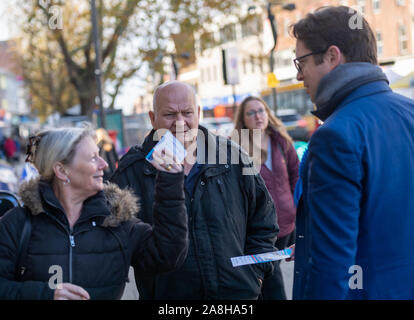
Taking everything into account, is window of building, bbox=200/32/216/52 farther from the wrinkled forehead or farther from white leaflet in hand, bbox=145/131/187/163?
white leaflet in hand, bbox=145/131/187/163

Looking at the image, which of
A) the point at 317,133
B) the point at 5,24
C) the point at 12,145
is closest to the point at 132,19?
the point at 5,24

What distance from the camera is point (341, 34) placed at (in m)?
2.36

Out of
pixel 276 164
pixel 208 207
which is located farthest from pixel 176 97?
pixel 276 164

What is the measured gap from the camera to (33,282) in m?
2.55

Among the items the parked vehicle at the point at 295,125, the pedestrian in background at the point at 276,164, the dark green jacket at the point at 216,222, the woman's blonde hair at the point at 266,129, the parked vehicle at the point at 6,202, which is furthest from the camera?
the parked vehicle at the point at 295,125

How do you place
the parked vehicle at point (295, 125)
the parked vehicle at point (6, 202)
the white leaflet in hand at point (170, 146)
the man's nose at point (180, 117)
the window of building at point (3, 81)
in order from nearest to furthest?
1. the white leaflet in hand at point (170, 146)
2. the man's nose at point (180, 117)
3. the parked vehicle at point (6, 202)
4. the parked vehicle at point (295, 125)
5. the window of building at point (3, 81)

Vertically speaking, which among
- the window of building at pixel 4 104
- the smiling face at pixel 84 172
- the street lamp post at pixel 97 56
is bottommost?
the smiling face at pixel 84 172

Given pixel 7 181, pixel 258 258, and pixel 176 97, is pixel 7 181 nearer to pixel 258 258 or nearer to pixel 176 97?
pixel 176 97

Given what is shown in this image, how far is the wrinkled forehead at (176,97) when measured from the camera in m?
3.59

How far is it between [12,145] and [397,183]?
3389 centimetres

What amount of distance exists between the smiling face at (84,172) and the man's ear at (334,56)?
119 centimetres

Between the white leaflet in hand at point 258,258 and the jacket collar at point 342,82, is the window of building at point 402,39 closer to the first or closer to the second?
the white leaflet in hand at point 258,258

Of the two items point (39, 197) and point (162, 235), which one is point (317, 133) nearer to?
point (162, 235)

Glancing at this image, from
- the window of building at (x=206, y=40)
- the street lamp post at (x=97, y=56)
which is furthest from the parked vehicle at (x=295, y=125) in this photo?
the street lamp post at (x=97, y=56)
